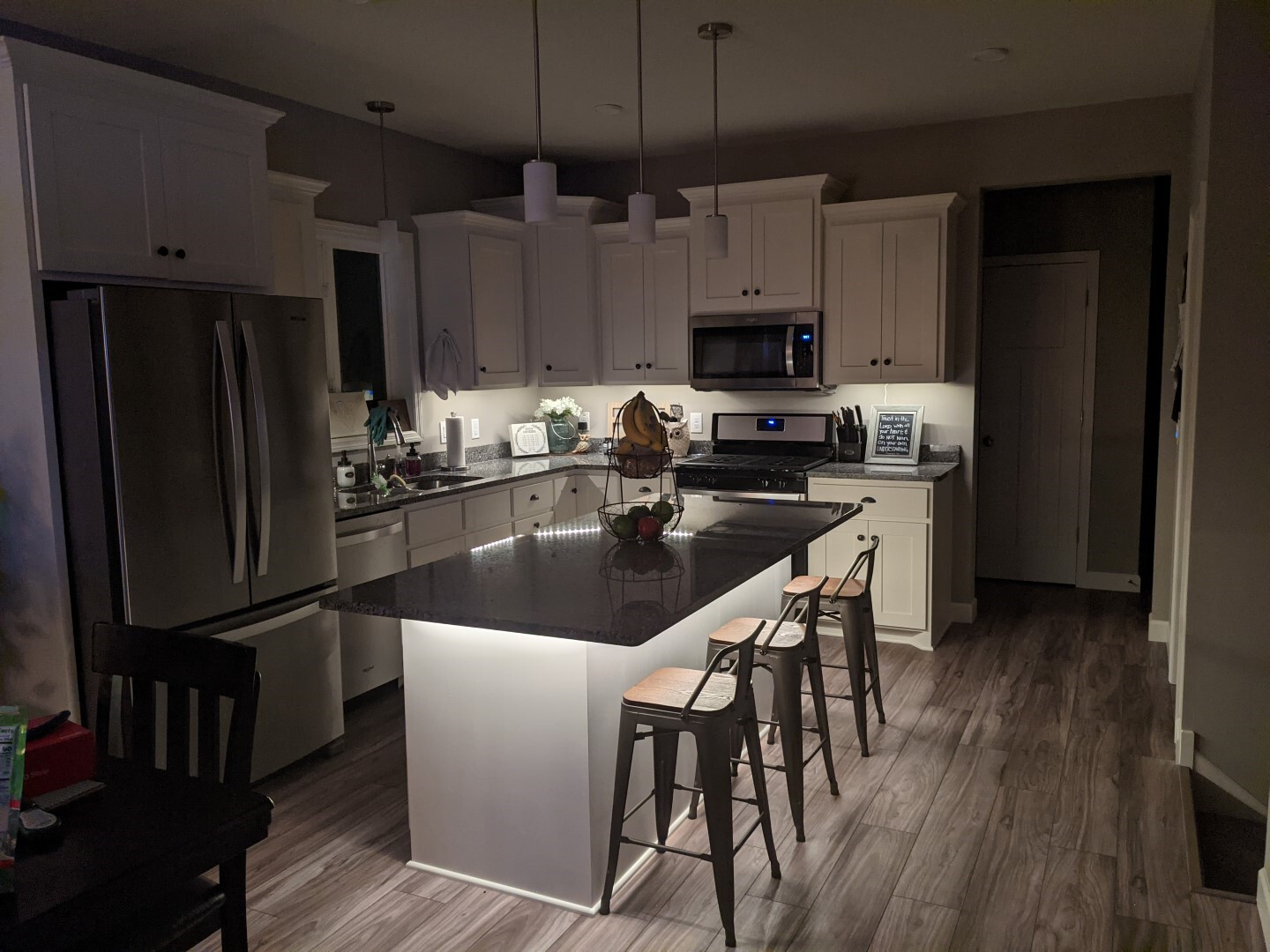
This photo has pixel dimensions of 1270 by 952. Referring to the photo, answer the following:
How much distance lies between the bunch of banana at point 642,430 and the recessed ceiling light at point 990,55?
2124 mm

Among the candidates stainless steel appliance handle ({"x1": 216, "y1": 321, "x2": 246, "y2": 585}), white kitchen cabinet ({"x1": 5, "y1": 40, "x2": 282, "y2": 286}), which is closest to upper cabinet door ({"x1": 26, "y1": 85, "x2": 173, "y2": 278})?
white kitchen cabinet ({"x1": 5, "y1": 40, "x2": 282, "y2": 286})

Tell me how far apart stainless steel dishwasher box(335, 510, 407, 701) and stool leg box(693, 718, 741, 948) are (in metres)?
1.87

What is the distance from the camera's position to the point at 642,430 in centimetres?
297

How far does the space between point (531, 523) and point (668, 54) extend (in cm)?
241

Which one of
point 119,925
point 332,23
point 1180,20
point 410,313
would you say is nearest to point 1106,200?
point 1180,20

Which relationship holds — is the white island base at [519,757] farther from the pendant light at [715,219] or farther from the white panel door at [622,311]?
the white panel door at [622,311]

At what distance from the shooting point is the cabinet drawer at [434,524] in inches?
166

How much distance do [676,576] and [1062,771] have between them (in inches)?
70.2

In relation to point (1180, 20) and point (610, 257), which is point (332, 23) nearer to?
point (610, 257)

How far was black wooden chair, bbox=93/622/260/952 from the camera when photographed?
1.82m

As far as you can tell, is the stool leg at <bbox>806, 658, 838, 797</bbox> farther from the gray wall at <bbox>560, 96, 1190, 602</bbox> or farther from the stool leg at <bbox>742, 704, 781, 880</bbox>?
the gray wall at <bbox>560, 96, 1190, 602</bbox>

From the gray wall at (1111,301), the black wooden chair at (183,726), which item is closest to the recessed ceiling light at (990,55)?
the gray wall at (1111,301)

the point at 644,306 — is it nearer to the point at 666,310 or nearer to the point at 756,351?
the point at 666,310

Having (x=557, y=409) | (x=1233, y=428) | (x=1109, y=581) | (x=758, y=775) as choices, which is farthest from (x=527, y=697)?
(x=1109, y=581)
